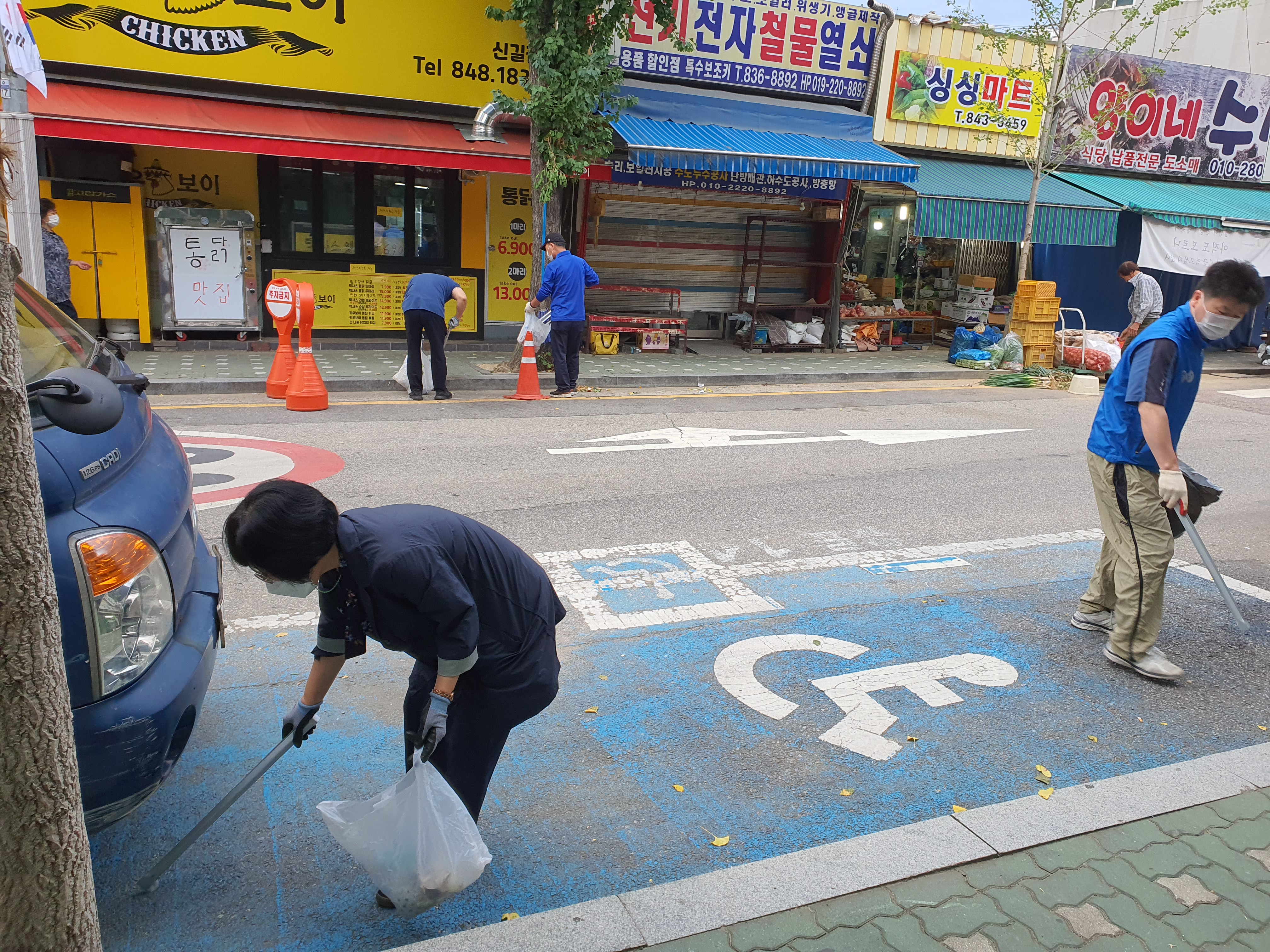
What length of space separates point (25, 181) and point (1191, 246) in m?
17.8

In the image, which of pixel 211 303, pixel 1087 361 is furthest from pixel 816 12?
pixel 211 303

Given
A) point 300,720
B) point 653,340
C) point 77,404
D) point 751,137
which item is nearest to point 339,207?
point 653,340

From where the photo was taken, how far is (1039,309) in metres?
15.6

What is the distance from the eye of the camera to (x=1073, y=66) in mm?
17453

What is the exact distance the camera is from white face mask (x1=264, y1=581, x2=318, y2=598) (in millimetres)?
2428

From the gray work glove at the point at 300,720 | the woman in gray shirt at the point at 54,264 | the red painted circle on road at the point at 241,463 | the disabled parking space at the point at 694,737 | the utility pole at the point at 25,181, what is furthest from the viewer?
the woman in gray shirt at the point at 54,264

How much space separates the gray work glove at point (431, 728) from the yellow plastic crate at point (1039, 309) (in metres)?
15.0

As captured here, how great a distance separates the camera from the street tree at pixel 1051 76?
51.5 ft

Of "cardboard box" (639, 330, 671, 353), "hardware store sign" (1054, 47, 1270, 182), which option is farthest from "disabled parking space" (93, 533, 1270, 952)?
"hardware store sign" (1054, 47, 1270, 182)

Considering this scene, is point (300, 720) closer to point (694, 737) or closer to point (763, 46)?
point (694, 737)

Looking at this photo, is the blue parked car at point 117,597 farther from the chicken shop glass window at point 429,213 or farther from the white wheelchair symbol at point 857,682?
the chicken shop glass window at point 429,213

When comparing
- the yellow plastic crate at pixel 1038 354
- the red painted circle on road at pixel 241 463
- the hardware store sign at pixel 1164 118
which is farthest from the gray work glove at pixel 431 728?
the hardware store sign at pixel 1164 118

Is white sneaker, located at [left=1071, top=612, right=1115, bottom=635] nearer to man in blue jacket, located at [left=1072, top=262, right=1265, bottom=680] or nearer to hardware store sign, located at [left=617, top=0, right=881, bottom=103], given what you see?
man in blue jacket, located at [left=1072, top=262, right=1265, bottom=680]

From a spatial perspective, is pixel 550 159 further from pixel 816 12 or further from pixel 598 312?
pixel 816 12
